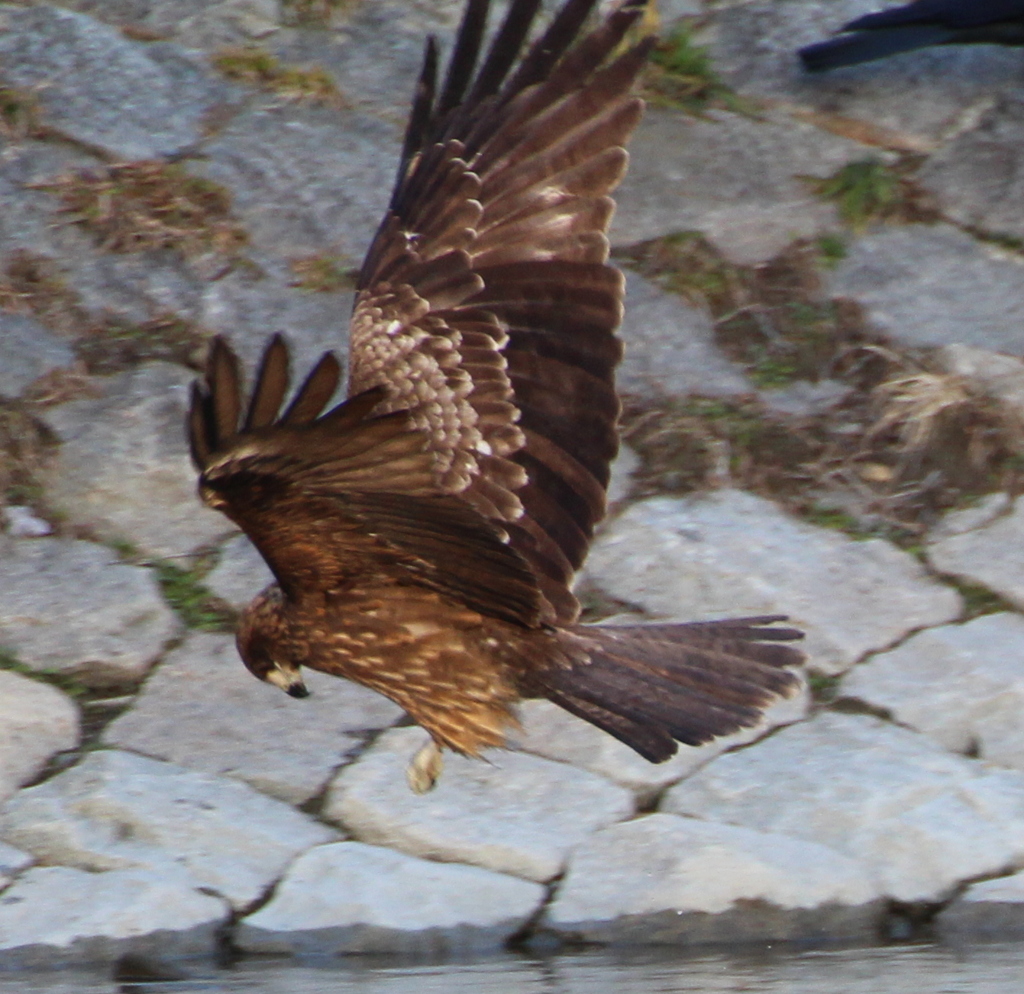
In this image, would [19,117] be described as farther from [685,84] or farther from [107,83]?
[685,84]

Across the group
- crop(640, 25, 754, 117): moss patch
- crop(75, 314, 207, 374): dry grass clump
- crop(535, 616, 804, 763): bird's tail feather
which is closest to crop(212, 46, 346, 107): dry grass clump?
crop(640, 25, 754, 117): moss patch

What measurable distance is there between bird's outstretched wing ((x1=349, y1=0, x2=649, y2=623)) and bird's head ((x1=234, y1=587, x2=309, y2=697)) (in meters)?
0.60

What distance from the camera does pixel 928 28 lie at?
6.91 m

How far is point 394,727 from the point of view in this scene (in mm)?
4930

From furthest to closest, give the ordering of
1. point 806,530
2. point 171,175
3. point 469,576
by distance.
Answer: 1. point 171,175
2. point 806,530
3. point 469,576

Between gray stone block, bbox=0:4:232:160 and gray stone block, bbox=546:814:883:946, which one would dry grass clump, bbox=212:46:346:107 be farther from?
gray stone block, bbox=546:814:883:946

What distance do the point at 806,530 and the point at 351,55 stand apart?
315cm

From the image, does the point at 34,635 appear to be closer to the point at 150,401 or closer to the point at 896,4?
the point at 150,401

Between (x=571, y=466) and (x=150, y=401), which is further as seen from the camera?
(x=150, y=401)

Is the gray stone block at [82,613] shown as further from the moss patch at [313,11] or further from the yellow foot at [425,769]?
the moss patch at [313,11]

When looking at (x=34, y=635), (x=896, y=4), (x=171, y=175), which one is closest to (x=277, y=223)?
(x=171, y=175)

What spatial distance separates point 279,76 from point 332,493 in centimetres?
440

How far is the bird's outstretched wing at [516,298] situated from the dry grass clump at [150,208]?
2.72 metres

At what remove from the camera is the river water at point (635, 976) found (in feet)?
12.7
